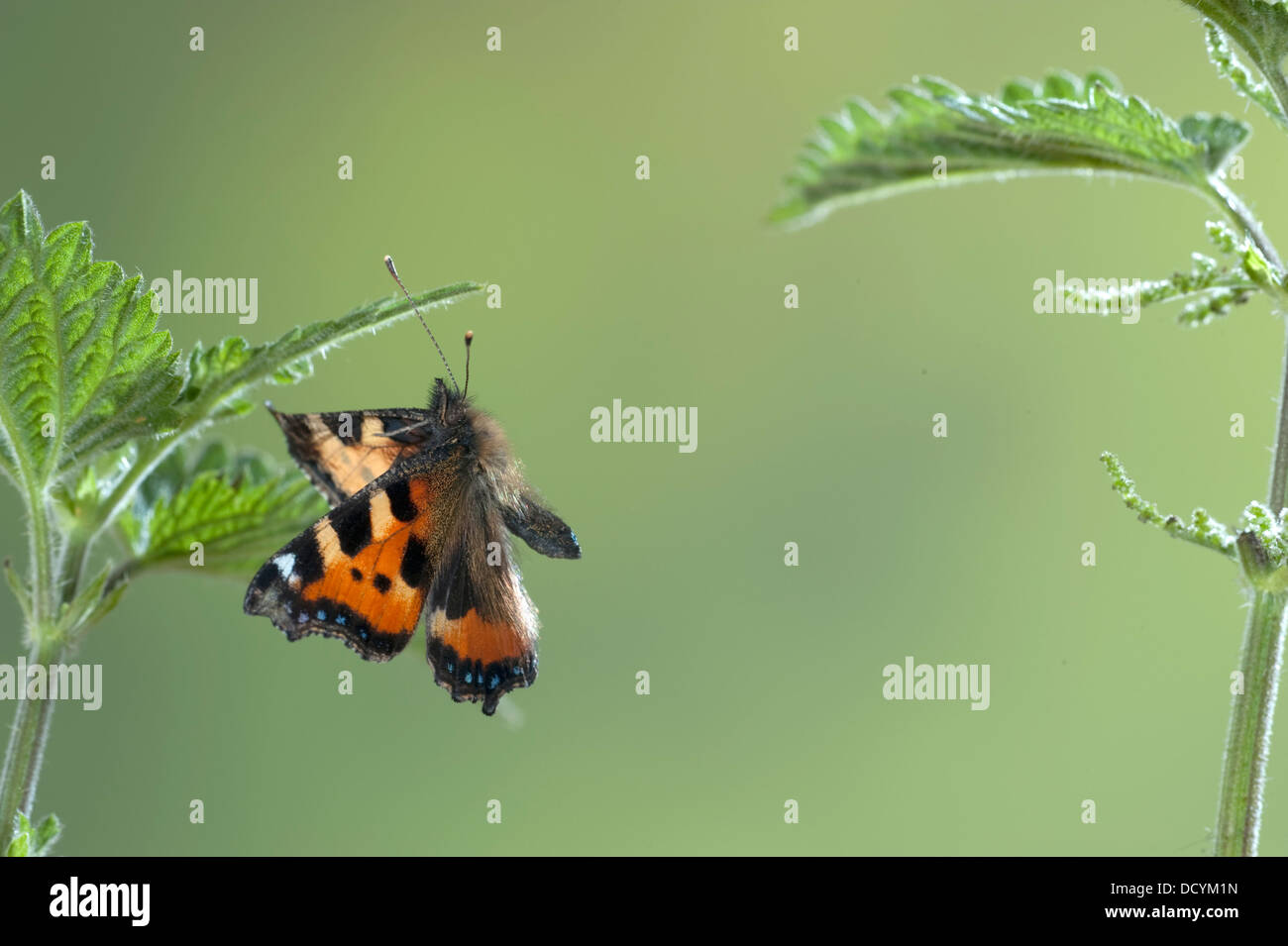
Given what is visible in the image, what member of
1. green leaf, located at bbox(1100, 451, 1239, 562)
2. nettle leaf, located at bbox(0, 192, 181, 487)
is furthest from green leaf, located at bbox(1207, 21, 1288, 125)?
nettle leaf, located at bbox(0, 192, 181, 487)

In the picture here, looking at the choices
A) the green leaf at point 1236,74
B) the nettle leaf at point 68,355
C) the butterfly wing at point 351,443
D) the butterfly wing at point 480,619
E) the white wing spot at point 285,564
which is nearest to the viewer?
the nettle leaf at point 68,355

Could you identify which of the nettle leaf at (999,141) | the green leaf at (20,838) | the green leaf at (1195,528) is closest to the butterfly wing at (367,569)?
the green leaf at (20,838)

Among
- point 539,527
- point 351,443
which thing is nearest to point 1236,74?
point 539,527

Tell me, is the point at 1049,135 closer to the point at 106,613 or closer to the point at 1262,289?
the point at 1262,289

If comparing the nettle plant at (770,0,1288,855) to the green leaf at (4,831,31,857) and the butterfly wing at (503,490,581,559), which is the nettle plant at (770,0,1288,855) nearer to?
the butterfly wing at (503,490,581,559)

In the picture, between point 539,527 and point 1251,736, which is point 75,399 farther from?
point 1251,736

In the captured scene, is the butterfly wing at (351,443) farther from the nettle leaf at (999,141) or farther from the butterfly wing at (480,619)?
the nettle leaf at (999,141)
